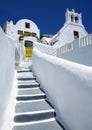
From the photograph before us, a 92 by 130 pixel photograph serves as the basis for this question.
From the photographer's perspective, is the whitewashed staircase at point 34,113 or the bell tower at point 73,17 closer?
the whitewashed staircase at point 34,113

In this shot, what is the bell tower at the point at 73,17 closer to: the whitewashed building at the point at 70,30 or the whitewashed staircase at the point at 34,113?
the whitewashed building at the point at 70,30

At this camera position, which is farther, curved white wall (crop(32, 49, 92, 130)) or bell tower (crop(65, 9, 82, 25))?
bell tower (crop(65, 9, 82, 25))

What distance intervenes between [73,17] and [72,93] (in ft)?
53.1

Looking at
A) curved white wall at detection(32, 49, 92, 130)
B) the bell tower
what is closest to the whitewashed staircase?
curved white wall at detection(32, 49, 92, 130)

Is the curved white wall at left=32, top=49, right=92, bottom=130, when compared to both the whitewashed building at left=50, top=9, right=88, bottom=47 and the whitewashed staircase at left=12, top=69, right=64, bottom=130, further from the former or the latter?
the whitewashed building at left=50, top=9, right=88, bottom=47

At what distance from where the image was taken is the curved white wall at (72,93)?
6.79ft

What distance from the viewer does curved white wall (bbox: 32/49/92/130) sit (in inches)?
81.4

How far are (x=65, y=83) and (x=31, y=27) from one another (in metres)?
→ 19.4

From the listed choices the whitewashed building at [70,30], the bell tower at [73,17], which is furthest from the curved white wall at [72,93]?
the bell tower at [73,17]

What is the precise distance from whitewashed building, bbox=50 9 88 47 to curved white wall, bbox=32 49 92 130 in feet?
38.4

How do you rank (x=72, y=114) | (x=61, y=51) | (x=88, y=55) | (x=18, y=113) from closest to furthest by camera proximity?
(x=72, y=114), (x=18, y=113), (x=88, y=55), (x=61, y=51)

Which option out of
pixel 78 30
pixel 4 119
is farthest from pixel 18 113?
pixel 78 30

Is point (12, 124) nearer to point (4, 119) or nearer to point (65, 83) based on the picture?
point (4, 119)

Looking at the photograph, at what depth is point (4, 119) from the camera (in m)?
2.55
